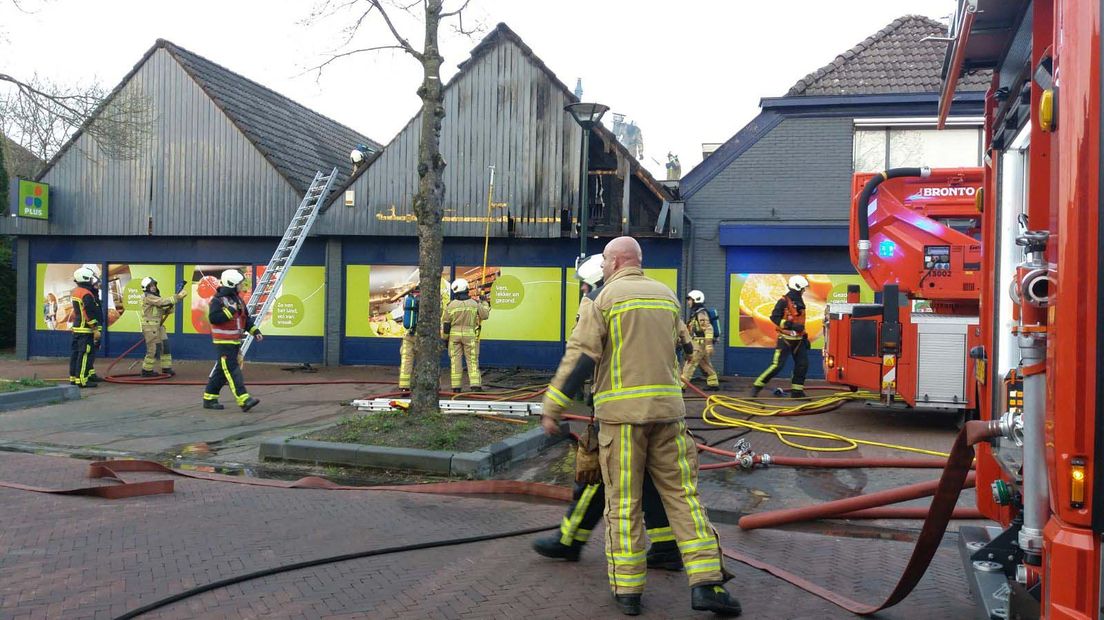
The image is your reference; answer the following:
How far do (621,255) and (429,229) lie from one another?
15.6ft

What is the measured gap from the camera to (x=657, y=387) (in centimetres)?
400

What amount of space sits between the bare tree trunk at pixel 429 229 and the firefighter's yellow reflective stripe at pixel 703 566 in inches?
203

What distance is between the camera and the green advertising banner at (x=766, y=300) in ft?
50.2

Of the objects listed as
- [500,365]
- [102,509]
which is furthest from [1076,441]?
[500,365]

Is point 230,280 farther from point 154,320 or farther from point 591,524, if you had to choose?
point 591,524

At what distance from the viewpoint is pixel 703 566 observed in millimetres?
3898

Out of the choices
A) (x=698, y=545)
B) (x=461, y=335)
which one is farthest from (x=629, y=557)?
(x=461, y=335)

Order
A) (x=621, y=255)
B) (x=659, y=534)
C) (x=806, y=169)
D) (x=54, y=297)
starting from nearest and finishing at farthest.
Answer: (x=621, y=255) < (x=659, y=534) < (x=806, y=169) < (x=54, y=297)

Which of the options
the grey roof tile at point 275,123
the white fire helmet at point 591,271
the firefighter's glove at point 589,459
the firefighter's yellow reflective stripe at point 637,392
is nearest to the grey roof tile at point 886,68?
the grey roof tile at point 275,123

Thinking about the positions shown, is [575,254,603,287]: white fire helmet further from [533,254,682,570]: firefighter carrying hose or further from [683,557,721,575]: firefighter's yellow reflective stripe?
[683,557,721,575]: firefighter's yellow reflective stripe

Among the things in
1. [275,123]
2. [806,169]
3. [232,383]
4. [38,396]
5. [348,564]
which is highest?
[275,123]

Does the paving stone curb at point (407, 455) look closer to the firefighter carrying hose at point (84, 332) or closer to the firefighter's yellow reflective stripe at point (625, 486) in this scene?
the firefighter's yellow reflective stripe at point (625, 486)

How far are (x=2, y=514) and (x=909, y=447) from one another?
7652mm

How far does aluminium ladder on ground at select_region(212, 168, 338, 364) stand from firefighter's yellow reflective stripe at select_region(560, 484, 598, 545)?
37.8 ft
